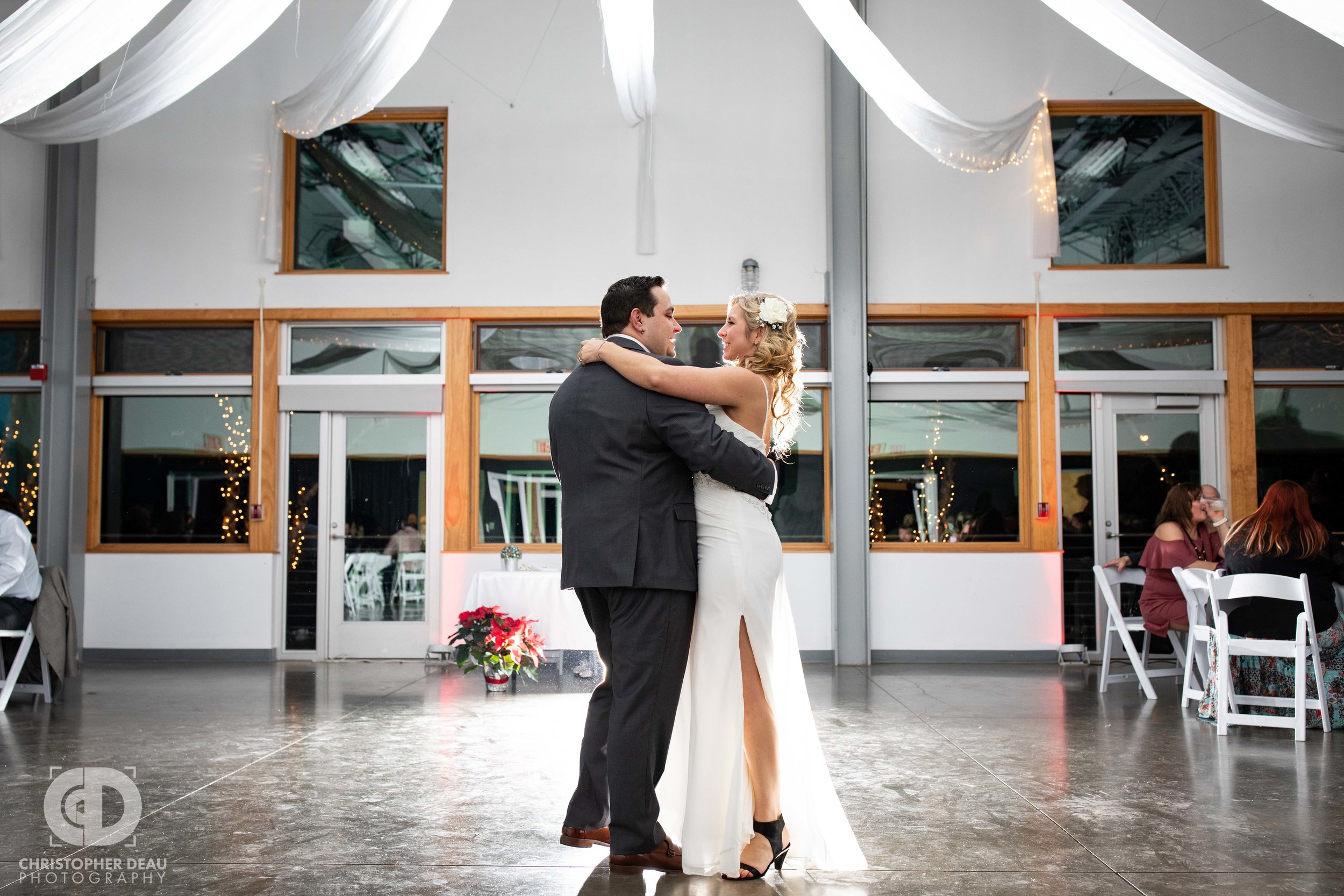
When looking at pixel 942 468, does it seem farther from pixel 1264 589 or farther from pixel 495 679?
pixel 495 679

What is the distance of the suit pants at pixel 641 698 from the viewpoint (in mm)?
2834

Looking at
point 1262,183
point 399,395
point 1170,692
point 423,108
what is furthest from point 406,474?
point 1262,183

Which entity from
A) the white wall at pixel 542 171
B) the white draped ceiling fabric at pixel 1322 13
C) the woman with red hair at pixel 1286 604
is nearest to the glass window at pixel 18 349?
the white wall at pixel 542 171

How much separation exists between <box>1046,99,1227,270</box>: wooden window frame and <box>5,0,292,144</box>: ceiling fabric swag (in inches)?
237

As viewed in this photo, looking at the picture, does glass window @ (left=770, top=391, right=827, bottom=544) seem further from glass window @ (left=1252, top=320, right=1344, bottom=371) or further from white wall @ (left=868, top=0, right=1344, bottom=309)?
glass window @ (left=1252, top=320, right=1344, bottom=371)

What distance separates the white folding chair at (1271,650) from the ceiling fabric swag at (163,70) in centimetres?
509

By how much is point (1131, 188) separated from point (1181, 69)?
329cm

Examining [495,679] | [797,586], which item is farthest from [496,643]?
[797,586]

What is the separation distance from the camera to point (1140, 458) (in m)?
8.66

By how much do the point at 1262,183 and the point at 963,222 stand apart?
2.30 meters

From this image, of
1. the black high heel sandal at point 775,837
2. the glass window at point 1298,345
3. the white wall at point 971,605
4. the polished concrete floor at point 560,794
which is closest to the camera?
the polished concrete floor at point 560,794

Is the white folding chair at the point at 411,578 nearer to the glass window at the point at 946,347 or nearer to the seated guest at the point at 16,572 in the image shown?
the seated guest at the point at 16,572

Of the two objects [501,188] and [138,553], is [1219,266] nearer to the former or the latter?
[501,188]

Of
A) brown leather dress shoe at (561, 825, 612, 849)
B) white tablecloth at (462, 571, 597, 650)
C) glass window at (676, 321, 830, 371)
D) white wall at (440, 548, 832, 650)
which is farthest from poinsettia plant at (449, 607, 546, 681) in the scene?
brown leather dress shoe at (561, 825, 612, 849)
